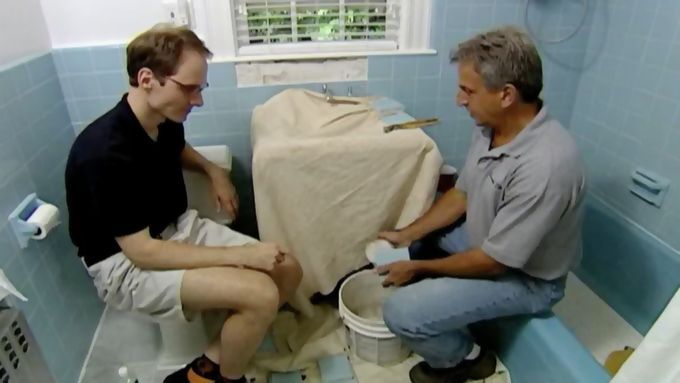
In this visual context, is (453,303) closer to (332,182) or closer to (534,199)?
(534,199)

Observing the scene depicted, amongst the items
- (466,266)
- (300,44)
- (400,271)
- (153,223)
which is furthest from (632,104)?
(153,223)

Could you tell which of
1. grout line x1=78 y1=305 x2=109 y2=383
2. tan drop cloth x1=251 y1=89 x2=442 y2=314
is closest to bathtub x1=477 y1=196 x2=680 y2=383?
tan drop cloth x1=251 y1=89 x2=442 y2=314

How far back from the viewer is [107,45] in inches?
65.1

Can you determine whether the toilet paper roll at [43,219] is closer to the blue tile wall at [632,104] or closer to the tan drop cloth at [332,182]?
the tan drop cloth at [332,182]

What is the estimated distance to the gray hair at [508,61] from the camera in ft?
3.75

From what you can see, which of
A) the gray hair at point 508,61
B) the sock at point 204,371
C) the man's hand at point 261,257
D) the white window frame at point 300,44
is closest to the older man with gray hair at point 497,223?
the gray hair at point 508,61

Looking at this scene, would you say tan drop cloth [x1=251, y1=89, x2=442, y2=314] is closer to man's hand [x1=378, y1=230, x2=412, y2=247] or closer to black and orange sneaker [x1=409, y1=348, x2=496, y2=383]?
man's hand [x1=378, y1=230, x2=412, y2=247]

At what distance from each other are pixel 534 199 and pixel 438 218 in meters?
0.46

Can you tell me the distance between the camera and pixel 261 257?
1.26m

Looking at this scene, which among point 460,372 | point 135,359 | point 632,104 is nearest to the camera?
point 460,372

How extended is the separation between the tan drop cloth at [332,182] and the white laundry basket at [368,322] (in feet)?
0.22

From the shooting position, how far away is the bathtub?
129cm

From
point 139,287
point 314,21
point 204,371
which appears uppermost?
point 314,21

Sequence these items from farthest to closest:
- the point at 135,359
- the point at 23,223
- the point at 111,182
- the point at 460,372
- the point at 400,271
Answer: the point at 135,359
the point at 460,372
the point at 400,271
the point at 23,223
the point at 111,182
